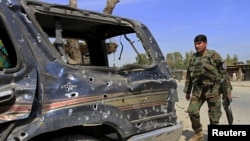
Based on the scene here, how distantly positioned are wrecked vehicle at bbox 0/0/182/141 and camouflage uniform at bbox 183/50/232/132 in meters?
1.65

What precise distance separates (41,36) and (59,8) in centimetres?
36

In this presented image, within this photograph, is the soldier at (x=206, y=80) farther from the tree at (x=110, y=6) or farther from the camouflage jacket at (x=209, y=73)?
the tree at (x=110, y=6)

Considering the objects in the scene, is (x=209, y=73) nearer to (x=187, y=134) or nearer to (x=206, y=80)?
(x=206, y=80)

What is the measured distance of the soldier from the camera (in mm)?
5641

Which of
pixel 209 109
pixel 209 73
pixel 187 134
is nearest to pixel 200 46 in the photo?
pixel 209 73

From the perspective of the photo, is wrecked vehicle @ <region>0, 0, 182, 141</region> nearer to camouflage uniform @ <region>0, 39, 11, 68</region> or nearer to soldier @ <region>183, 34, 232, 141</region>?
camouflage uniform @ <region>0, 39, 11, 68</region>

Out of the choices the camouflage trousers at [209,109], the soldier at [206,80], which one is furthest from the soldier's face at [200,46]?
the camouflage trousers at [209,109]

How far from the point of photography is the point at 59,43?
3.30m

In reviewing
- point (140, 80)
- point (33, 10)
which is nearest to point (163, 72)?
point (140, 80)

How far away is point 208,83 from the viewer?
5664mm

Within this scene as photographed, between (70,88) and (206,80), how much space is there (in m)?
3.12

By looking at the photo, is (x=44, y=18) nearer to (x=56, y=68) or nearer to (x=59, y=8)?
(x=59, y=8)

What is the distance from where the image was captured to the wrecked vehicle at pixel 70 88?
2.83m

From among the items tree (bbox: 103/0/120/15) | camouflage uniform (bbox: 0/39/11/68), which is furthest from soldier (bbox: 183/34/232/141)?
tree (bbox: 103/0/120/15)
